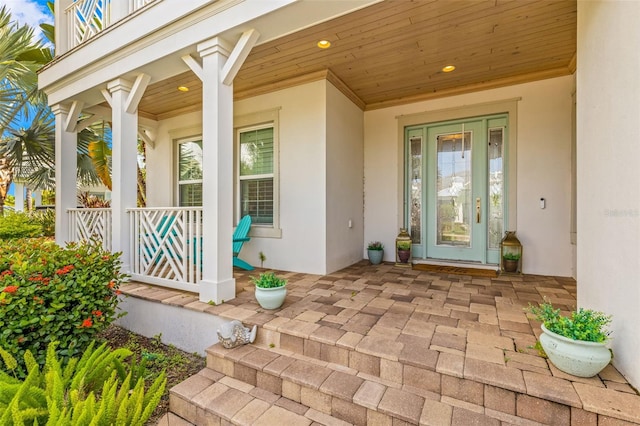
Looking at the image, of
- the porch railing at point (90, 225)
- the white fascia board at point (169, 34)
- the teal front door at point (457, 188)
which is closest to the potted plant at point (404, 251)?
the teal front door at point (457, 188)

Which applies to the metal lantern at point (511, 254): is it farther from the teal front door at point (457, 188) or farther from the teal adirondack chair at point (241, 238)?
the teal adirondack chair at point (241, 238)

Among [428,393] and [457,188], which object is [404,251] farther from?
[428,393]

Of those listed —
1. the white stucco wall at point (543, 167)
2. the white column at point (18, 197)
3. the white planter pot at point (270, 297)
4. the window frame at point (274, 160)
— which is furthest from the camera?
the white column at point (18, 197)

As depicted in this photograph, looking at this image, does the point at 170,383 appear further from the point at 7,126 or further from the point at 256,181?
the point at 7,126

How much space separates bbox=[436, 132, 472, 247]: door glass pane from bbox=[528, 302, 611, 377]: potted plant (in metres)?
2.85

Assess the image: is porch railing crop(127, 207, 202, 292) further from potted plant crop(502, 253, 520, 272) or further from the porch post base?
potted plant crop(502, 253, 520, 272)

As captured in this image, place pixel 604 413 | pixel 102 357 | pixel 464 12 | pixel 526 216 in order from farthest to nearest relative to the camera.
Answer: pixel 526 216
pixel 464 12
pixel 102 357
pixel 604 413

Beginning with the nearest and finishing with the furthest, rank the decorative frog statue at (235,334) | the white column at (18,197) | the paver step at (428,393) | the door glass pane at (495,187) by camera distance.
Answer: the paver step at (428,393)
the decorative frog statue at (235,334)
the door glass pane at (495,187)
the white column at (18,197)

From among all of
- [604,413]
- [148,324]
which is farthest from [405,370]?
[148,324]

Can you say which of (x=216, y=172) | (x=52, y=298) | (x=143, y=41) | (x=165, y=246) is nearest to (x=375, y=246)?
(x=216, y=172)

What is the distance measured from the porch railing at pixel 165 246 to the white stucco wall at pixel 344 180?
5.73 ft

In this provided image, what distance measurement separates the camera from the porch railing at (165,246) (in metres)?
3.00

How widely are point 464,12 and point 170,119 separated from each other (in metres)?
5.23

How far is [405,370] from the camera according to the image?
1713 mm
